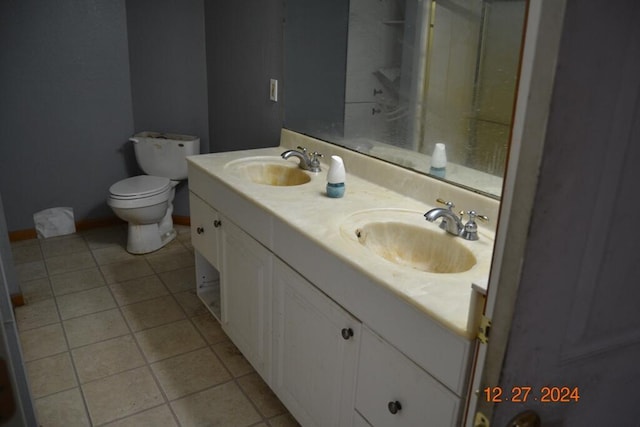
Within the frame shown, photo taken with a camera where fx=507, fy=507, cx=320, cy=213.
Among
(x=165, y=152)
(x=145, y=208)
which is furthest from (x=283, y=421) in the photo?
(x=165, y=152)

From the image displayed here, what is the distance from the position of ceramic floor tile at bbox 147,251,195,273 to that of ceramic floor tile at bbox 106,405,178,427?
1233 mm

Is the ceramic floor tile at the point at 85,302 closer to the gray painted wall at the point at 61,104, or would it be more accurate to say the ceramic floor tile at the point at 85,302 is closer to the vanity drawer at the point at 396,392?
the gray painted wall at the point at 61,104

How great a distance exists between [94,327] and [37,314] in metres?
0.34

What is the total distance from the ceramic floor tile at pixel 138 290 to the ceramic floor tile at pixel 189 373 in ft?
2.02

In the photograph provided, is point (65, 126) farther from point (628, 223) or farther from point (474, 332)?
point (628, 223)

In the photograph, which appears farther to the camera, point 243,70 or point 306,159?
point 243,70

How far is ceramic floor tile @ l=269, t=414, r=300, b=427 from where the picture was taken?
1.86 m

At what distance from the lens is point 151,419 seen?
73.7 inches

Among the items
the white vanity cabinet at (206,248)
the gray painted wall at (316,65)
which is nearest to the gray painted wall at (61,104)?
the white vanity cabinet at (206,248)

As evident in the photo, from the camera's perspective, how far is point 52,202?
3.40 metres
